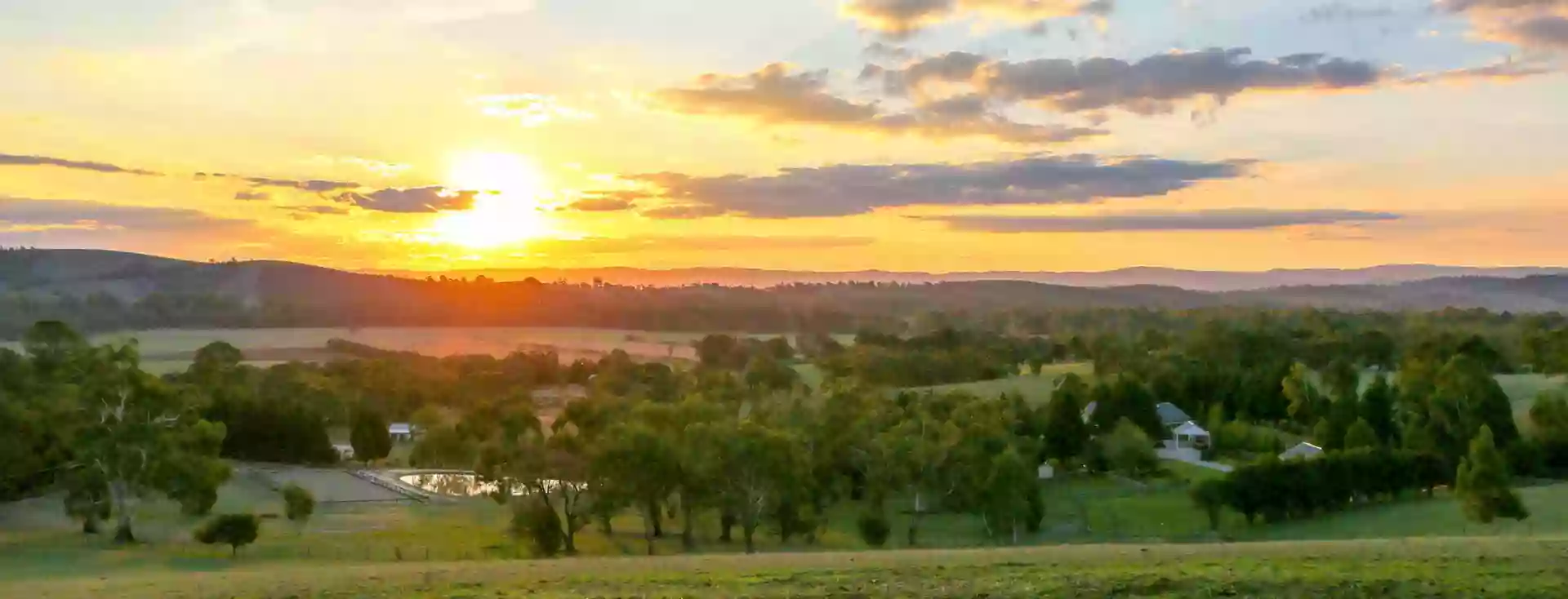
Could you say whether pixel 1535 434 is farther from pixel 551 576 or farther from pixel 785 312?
pixel 785 312

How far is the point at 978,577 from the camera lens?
60.1 ft

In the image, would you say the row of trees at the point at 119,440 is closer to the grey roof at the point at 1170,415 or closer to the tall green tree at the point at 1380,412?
the tall green tree at the point at 1380,412

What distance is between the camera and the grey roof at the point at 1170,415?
6475 cm

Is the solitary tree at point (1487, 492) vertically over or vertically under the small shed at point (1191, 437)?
over

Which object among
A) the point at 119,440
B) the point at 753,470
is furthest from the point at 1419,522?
the point at 119,440

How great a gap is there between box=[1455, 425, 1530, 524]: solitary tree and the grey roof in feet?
104

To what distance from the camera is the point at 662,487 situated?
32375 mm

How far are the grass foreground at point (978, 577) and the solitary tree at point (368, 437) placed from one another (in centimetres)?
3744

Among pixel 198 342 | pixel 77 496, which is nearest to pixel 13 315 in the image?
pixel 198 342

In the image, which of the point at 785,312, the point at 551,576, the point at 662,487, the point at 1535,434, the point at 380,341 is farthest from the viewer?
the point at 785,312

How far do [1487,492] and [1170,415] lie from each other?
34747 millimetres

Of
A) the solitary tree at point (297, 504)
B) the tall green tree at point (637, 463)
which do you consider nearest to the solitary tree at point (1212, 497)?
the tall green tree at point (637, 463)

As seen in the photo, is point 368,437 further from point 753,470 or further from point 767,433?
point 753,470

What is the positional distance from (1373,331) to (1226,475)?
63.2 m
